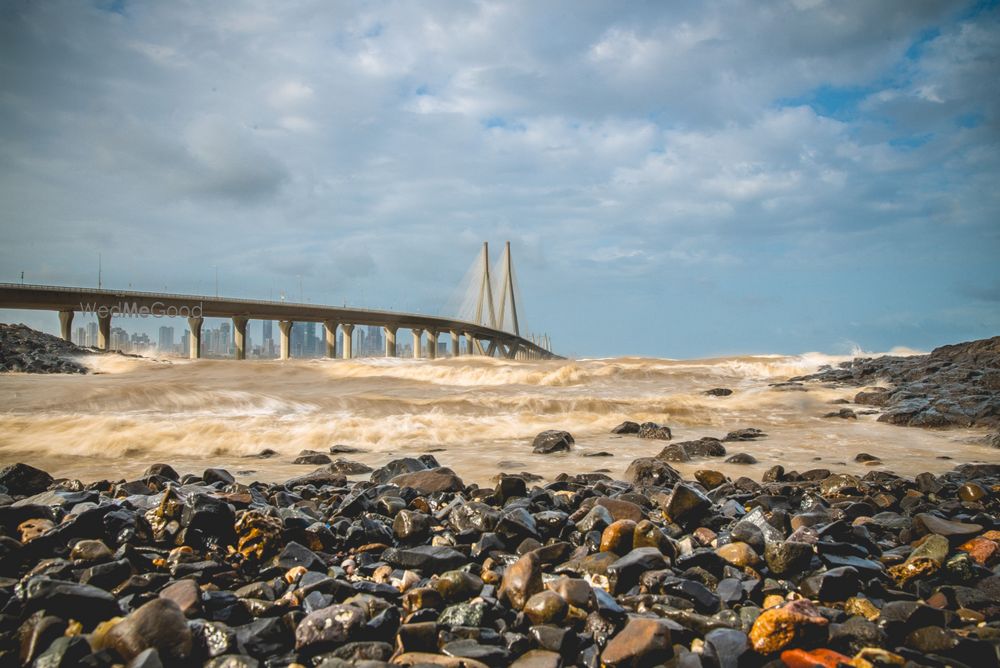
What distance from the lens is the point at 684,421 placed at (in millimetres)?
15406

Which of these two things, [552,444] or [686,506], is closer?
[686,506]

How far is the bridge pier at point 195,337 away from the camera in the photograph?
63.4 metres

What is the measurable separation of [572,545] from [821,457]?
7.05m

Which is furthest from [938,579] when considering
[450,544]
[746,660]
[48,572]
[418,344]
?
[418,344]

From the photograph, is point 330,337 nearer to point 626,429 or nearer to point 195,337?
point 195,337

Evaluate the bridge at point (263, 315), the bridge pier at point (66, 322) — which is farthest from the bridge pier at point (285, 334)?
the bridge pier at point (66, 322)

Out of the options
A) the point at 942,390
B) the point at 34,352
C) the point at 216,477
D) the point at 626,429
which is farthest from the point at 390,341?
the point at 216,477

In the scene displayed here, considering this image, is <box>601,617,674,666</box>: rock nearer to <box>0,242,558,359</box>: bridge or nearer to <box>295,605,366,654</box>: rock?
<box>295,605,366,654</box>: rock

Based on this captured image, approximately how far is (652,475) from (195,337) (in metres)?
67.1

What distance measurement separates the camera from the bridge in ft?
186

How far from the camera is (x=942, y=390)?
18.3m

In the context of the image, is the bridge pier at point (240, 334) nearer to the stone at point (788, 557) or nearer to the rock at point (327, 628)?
the rock at point (327, 628)

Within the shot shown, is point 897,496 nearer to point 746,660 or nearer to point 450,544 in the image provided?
point 746,660

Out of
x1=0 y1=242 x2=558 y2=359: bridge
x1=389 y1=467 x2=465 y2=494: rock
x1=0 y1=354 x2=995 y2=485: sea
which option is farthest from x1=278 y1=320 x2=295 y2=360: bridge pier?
x1=389 y1=467 x2=465 y2=494: rock
